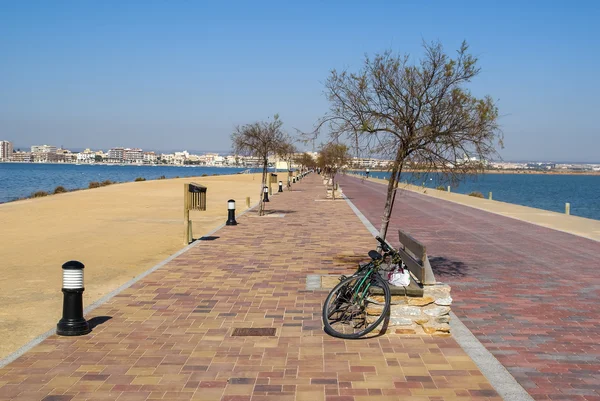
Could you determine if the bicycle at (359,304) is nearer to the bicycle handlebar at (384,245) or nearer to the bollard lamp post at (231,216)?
the bicycle handlebar at (384,245)

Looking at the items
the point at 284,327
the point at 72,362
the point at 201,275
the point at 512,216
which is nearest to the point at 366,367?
the point at 284,327

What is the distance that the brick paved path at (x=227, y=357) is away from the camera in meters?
5.31

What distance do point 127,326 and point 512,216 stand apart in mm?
19991

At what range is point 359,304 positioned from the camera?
23.4ft

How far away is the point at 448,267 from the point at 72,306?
7191 millimetres

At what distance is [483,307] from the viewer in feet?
27.9

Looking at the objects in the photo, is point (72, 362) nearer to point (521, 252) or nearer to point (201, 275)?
point (201, 275)

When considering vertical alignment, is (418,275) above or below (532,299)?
above

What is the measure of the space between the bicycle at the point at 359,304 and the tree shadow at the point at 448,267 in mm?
3911

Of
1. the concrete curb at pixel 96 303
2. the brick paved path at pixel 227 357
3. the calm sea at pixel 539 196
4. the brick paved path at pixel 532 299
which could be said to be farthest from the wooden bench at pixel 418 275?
the concrete curb at pixel 96 303

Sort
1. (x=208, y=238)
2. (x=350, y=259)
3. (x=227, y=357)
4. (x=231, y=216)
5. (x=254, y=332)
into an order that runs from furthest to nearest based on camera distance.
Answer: (x=231, y=216) → (x=208, y=238) → (x=350, y=259) → (x=254, y=332) → (x=227, y=357)

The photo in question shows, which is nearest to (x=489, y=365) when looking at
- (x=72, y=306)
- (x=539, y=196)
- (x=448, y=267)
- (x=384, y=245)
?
(x=384, y=245)

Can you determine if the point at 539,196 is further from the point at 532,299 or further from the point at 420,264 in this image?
the point at 420,264

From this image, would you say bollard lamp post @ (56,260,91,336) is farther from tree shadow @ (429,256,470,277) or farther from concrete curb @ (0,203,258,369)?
tree shadow @ (429,256,470,277)
